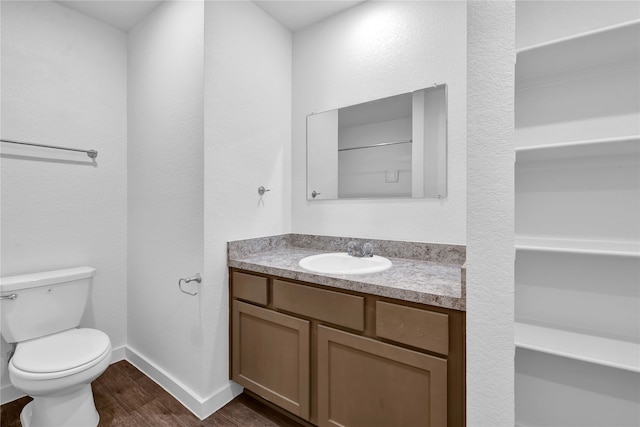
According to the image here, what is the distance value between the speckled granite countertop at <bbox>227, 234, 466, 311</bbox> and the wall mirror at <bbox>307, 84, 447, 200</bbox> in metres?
0.32

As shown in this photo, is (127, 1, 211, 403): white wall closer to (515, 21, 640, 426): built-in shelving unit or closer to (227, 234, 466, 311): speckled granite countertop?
(227, 234, 466, 311): speckled granite countertop

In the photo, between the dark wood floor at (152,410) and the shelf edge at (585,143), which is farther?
the dark wood floor at (152,410)

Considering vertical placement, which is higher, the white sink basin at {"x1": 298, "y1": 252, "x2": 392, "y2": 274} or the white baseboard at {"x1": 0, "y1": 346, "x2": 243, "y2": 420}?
the white sink basin at {"x1": 298, "y1": 252, "x2": 392, "y2": 274}

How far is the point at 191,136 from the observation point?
5.56 feet

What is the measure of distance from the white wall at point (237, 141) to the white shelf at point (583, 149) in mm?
1447

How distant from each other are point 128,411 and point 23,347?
2.14 feet

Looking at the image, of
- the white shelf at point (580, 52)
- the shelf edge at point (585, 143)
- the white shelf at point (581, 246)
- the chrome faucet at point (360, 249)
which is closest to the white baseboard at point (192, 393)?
the chrome faucet at point (360, 249)

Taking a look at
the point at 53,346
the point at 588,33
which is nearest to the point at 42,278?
the point at 53,346

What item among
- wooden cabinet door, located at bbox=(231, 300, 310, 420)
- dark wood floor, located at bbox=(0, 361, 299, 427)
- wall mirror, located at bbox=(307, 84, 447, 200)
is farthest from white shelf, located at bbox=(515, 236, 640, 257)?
dark wood floor, located at bbox=(0, 361, 299, 427)

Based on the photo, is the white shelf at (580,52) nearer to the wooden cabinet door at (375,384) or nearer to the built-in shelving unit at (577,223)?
the built-in shelving unit at (577,223)

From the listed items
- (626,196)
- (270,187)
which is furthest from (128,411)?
(626,196)

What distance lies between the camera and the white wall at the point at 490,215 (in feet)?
3.04

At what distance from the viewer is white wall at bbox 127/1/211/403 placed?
167 cm

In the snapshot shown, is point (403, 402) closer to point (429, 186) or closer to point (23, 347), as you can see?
point (429, 186)
